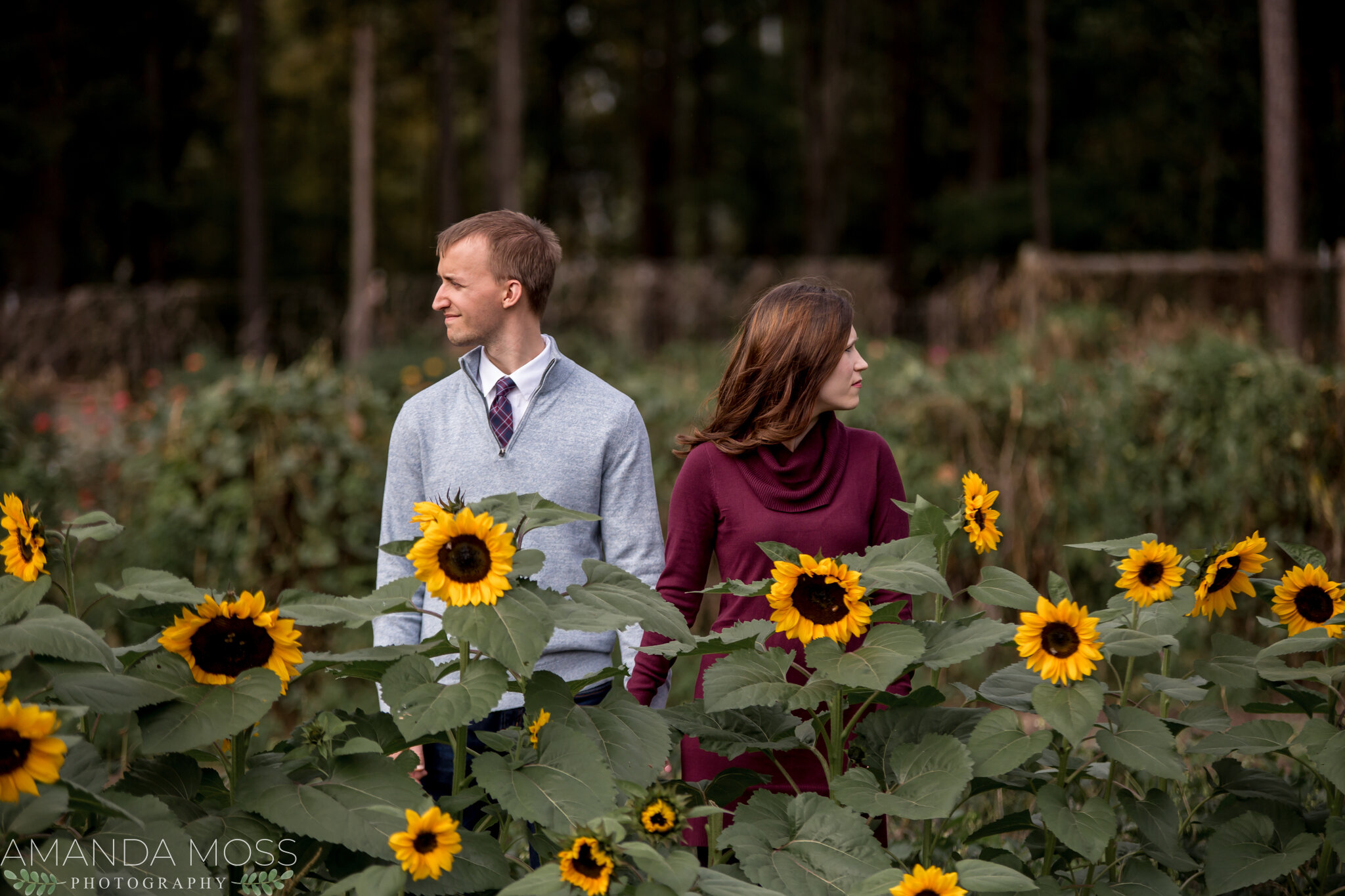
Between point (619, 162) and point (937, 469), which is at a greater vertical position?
point (619, 162)

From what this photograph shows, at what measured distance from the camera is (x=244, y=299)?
21.3 m

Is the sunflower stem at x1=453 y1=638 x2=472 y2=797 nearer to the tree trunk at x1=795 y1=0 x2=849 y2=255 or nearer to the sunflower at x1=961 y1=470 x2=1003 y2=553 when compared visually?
the sunflower at x1=961 y1=470 x2=1003 y2=553

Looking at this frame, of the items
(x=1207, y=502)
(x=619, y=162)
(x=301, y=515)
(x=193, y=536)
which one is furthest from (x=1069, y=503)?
(x=619, y=162)

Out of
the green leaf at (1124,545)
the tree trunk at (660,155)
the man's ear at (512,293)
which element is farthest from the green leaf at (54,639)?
the tree trunk at (660,155)

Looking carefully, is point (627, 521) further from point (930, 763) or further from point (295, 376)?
point (295, 376)

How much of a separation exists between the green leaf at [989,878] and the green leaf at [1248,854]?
0.49m

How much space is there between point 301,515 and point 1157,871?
4.23 m

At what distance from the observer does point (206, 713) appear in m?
1.73

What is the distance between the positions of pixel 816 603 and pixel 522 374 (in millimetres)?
1070

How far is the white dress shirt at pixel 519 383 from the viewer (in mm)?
2703

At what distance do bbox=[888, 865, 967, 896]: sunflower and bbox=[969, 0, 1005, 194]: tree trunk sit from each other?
28884mm

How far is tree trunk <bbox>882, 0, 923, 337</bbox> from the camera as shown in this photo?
2419 centimetres

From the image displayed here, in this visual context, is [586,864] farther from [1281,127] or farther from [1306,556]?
[1281,127]

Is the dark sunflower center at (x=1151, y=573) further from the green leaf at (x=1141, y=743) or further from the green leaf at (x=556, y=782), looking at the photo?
the green leaf at (x=556, y=782)
